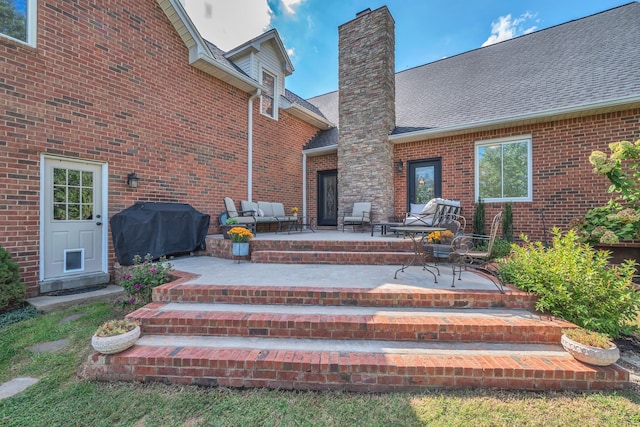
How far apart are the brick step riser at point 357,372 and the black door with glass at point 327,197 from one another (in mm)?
7170

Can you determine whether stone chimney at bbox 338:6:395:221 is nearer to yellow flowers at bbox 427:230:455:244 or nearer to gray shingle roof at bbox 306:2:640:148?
gray shingle roof at bbox 306:2:640:148

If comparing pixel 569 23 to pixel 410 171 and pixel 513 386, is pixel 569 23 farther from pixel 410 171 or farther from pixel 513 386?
pixel 513 386

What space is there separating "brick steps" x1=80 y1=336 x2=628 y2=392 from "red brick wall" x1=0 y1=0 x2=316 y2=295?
351 centimetres

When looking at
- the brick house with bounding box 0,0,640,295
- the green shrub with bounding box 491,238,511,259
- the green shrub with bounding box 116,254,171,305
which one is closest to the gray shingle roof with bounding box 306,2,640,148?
the brick house with bounding box 0,0,640,295

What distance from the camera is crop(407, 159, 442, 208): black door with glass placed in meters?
7.34

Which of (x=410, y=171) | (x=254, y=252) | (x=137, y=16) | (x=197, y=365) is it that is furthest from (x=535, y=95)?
(x=137, y=16)

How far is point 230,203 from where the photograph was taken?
6.75 metres

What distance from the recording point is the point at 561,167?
5891mm

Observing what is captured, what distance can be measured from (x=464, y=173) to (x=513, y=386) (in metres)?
5.80

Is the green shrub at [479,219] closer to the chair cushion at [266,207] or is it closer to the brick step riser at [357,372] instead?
the brick step riser at [357,372]

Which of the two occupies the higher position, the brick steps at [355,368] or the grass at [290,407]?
the brick steps at [355,368]

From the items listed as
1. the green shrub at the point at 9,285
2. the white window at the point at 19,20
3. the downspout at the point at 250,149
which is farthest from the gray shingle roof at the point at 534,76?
the green shrub at the point at 9,285

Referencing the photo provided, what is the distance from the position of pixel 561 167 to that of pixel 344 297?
6102mm

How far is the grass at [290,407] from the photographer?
1.87m
